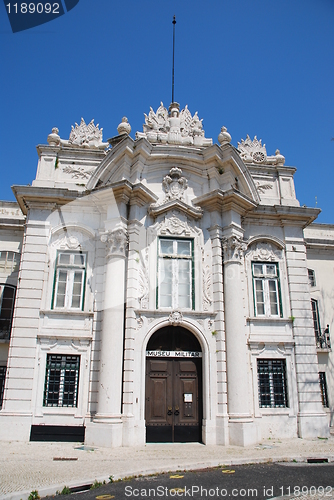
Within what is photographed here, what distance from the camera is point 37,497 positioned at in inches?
275

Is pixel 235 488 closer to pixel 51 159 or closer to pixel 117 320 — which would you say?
pixel 117 320

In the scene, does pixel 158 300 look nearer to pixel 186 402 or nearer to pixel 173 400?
pixel 173 400

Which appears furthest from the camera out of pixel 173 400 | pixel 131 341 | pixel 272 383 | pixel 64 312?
pixel 272 383

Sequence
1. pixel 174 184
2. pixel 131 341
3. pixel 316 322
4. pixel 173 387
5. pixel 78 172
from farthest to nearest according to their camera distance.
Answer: pixel 316 322, pixel 78 172, pixel 174 184, pixel 173 387, pixel 131 341

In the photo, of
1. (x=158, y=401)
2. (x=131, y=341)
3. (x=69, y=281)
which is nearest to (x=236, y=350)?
(x=158, y=401)

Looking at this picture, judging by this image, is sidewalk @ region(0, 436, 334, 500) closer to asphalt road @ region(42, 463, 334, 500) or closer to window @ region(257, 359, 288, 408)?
asphalt road @ region(42, 463, 334, 500)

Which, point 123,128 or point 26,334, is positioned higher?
point 123,128

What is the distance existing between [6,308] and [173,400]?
834 centimetres

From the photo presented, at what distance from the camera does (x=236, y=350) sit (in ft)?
46.0

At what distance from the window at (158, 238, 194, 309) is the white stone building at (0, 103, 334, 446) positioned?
39mm

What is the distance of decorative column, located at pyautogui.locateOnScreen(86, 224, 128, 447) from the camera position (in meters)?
12.5

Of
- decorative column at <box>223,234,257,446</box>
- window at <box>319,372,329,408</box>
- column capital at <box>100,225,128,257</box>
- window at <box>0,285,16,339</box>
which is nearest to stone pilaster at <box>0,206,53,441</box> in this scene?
column capital at <box>100,225,128,257</box>

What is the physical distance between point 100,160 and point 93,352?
24.8ft

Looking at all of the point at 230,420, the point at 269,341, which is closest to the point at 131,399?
the point at 230,420
